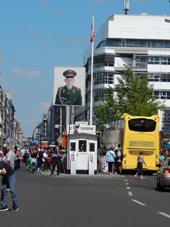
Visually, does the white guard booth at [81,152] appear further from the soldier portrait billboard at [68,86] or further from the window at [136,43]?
the window at [136,43]

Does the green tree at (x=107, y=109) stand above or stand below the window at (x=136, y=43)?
below

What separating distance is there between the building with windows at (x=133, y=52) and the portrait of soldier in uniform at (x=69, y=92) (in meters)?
42.7

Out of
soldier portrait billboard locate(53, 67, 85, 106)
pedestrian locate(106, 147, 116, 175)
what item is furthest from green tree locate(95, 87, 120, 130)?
pedestrian locate(106, 147, 116, 175)

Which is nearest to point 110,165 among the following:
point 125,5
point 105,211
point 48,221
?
point 105,211

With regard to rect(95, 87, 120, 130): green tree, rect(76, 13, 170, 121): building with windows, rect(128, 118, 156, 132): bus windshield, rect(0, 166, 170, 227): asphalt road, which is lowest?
rect(0, 166, 170, 227): asphalt road

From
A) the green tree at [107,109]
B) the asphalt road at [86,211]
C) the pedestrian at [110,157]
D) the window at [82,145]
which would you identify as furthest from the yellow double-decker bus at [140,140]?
the green tree at [107,109]

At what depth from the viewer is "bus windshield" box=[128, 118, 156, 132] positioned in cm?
3503

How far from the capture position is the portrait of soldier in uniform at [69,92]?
159ft

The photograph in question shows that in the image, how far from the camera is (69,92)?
48.5 meters

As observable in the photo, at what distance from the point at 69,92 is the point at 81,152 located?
1733 cm

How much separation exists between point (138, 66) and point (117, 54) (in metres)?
4.44

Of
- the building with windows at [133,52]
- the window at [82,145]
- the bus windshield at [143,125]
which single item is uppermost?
the building with windows at [133,52]

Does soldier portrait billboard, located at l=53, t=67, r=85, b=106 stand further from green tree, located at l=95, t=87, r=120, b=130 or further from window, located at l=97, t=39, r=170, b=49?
window, located at l=97, t=39, r=170, b=49

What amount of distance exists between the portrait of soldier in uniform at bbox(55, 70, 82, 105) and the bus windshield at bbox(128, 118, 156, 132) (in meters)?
14.3
